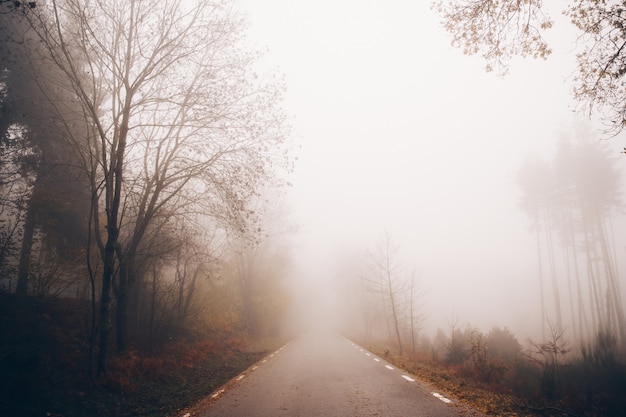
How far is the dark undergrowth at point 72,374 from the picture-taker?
19.3 ft

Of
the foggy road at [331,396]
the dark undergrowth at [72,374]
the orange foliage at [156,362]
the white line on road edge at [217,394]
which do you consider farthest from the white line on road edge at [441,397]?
the orange foliage at [156,362]

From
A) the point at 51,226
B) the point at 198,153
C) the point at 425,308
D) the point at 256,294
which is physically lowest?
the point at 425,308

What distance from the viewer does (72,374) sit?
752 cm

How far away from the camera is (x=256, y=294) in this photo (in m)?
31.3

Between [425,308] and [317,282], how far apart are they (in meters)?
43.6

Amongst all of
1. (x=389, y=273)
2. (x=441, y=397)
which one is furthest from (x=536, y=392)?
(x=389, y=273)

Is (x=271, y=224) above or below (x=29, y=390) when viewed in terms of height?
above

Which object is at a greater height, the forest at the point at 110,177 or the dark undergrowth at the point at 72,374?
the forest at the point at 110,177

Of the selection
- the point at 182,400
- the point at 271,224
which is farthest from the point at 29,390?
the point at 271,224

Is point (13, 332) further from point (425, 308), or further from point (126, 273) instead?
point (425, 308)

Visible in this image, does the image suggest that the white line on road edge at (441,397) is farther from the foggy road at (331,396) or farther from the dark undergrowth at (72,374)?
the dark undergrowth at (72,374)

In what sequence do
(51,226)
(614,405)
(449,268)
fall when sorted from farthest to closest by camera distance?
(449,268)
(51,226)
(614,405)

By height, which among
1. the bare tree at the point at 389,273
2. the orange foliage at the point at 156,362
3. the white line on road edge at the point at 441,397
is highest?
the bare tree at the point at 389,273

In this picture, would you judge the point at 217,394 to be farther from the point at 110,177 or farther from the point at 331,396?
the point at 110,177
